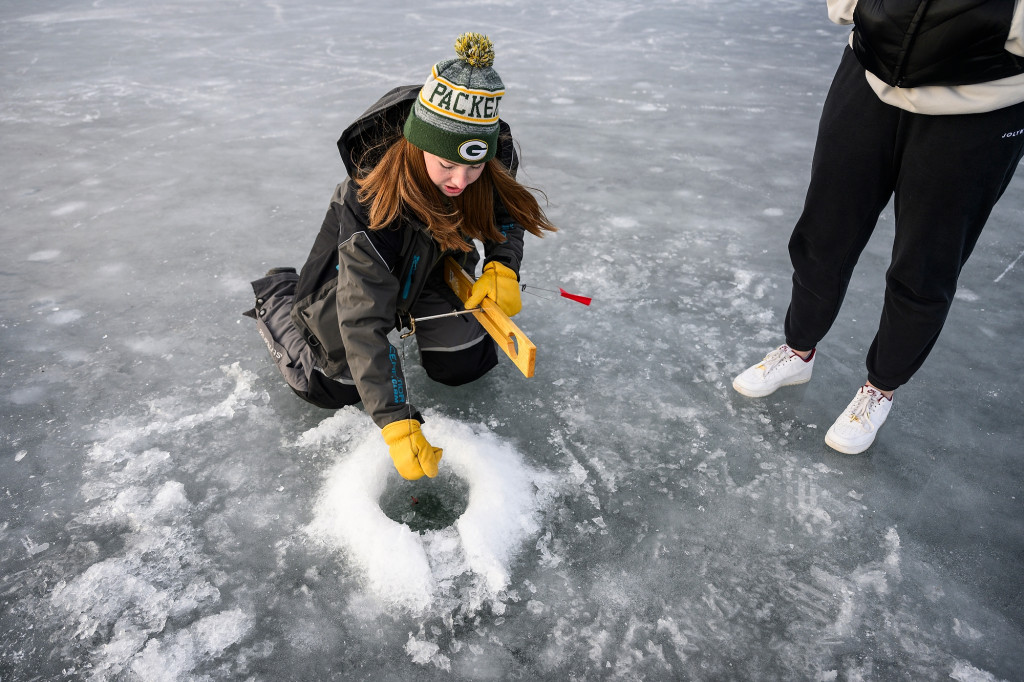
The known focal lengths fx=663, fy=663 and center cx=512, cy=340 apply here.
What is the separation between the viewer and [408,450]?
149 centimetres

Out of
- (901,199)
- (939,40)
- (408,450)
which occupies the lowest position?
(408,450)

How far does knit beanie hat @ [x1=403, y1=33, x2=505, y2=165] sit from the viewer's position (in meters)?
1.38

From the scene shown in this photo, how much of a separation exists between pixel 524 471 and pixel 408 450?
0.36m

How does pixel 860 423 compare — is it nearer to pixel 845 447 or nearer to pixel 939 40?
pixel 845 447

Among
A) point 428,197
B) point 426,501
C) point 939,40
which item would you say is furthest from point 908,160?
point 426,501

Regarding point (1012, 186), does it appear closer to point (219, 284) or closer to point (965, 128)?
point (965, 128)

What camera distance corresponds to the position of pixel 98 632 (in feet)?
4.44

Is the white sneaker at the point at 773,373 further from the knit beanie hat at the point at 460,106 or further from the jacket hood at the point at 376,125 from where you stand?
the jacket hood at the point at 376,125

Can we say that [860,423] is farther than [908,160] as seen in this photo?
Yes

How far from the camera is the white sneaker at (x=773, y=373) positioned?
1994 mm

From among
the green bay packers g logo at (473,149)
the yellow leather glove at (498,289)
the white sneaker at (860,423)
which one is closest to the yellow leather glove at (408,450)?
the yellow leather glove at (498,289)

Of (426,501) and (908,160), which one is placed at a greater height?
(908,160)

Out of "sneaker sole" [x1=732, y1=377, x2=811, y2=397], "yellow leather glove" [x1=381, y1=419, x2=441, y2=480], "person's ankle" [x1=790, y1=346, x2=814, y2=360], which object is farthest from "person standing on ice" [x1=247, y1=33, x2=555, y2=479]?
"person's ankle" [x1=790, y1=346, x2=814, y2=360]

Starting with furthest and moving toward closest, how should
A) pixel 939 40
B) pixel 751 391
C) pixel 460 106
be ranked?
pixel 751 391, pixel 460 106, pixel 939 40
